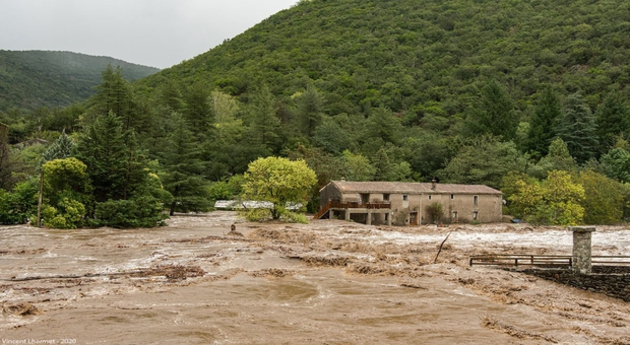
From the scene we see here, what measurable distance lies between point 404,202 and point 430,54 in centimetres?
8173

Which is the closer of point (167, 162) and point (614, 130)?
point (167, 162)

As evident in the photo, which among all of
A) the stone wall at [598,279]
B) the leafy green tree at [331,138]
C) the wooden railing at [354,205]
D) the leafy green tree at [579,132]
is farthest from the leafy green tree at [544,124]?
the stone wall at [598,279]

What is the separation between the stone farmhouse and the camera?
148 feet

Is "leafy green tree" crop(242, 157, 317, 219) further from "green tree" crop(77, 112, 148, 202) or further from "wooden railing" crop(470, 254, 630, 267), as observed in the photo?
"wooden railing" crop(470, 254, 630, 267)

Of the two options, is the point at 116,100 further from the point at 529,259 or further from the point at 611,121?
the point at 611,121

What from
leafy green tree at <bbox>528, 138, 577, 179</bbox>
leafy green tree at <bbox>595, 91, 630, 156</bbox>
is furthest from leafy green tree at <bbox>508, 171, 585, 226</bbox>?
leafy green tree at <bbox>595, 91, 630, 156</bbox>

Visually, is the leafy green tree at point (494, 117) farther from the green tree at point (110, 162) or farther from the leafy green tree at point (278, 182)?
the green tree at point (110, 162)

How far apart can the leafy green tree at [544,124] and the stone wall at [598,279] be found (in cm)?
5140

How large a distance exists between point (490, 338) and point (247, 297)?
782 centimetres

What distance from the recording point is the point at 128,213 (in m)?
35.6

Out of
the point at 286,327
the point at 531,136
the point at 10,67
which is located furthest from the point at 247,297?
the point at 10,67

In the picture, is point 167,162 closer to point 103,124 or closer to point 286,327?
point 103,124

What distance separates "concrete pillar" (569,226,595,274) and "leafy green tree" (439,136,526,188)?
Result: 37.7 meters

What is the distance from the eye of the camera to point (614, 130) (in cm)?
6725
